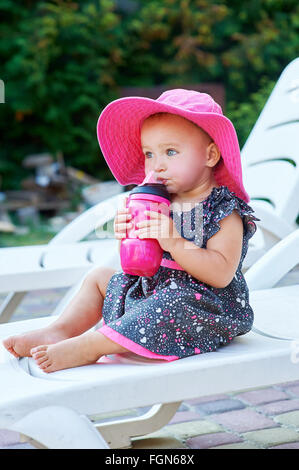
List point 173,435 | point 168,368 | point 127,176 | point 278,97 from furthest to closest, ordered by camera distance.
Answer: point 278,97, point 173,435, point 127,176, point 168,368

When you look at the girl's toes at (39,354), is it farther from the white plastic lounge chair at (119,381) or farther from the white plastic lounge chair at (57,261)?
the white plastic lounge chair at (57,261)

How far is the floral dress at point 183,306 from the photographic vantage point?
1.64m

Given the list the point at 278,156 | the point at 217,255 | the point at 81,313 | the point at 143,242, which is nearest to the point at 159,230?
the point at 143,242

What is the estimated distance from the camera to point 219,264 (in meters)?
1.65

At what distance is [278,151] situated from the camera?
3.62 meters

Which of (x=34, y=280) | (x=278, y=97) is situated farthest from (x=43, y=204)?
(x=34, y=280)

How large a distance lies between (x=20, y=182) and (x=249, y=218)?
6.74 m

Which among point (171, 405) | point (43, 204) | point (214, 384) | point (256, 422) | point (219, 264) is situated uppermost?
point (219, 264)

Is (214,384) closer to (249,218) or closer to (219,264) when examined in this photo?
(219,264)

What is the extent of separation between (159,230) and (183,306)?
199mm

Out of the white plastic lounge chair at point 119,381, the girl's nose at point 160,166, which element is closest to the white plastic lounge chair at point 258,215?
the white plastic lounge chair at point 119,381

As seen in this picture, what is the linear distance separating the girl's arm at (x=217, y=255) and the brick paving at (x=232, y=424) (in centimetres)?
72

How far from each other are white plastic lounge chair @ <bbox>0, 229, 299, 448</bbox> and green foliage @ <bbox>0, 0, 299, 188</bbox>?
6.46m

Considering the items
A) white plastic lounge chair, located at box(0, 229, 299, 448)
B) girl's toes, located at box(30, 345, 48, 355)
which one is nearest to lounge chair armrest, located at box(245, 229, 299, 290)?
white plastic lounge chair, located at box(0, 229, 299, 448)
